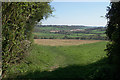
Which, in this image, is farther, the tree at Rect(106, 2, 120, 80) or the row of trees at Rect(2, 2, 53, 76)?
the tree at Rect(106, 2, 120, 80)

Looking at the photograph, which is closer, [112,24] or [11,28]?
[11,28]

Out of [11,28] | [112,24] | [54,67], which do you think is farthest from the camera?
[54,67]

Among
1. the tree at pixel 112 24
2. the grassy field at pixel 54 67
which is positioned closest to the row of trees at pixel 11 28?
the grassy field at pixel 54 67

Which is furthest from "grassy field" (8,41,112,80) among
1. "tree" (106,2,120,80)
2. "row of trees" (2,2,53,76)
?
"tree" (106,2,120,80)

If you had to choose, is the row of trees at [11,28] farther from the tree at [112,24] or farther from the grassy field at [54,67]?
the tree at [112,24]

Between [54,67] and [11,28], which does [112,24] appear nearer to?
[54,67]

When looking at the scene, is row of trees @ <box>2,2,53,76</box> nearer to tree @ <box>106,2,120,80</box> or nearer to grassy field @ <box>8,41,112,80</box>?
grassy field @ <box>8,41,112,80</box>

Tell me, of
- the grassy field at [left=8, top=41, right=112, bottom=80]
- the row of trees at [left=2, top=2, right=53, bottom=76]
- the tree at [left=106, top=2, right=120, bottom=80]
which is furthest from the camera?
the tree at [left=106, top=2, right=120, bottom=80]

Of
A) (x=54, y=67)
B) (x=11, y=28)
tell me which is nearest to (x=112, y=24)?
(x=54, y=67)

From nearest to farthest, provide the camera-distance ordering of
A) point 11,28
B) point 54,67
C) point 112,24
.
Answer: point 11,28
point 112,24
point 54,67

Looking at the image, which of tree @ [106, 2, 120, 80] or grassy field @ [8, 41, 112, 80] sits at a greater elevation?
tree @ [106, 2, 120, 80]

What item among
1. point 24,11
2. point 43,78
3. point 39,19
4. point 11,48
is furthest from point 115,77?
point 39,19

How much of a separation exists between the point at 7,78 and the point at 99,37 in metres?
46.2

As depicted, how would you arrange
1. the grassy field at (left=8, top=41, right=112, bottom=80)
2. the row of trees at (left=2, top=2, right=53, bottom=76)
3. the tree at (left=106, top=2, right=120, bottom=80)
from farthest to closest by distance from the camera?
the tree at (left=106, top=2, right=120, bottom=80)
the grassy field at (left=8, top=41, right=112, bottom=80)
the row of trees at (left=2, top=2, right=53, bottom=76)
